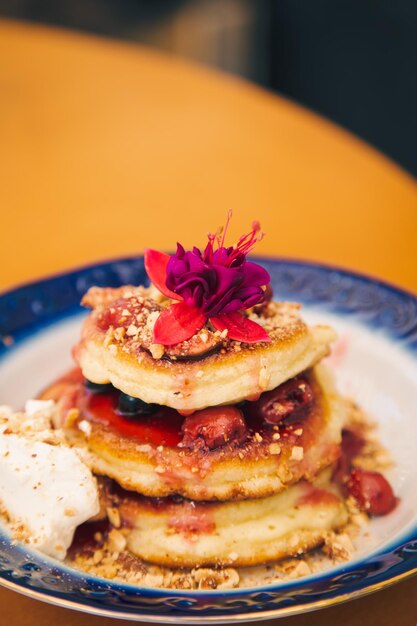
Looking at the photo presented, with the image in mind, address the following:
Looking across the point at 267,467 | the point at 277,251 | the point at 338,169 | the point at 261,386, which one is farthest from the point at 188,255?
the point at 338,169

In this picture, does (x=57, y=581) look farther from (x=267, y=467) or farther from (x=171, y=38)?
(x=171, y=38)

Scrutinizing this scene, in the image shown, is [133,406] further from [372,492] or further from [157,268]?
[372,492]

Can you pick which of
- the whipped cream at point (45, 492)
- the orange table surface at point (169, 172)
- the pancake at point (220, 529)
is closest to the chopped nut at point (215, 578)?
the pancake at point (220, 529)

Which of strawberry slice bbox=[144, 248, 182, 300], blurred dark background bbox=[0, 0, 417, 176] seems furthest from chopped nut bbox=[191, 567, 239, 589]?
blurred dark background bbox=[0, 0, 417, 176]

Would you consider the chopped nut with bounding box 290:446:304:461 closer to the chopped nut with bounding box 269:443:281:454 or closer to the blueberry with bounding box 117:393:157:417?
the chopped nut with bounding box 269:443:281:454

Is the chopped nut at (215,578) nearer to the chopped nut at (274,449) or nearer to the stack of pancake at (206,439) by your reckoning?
the stack of pancake at (206,439)

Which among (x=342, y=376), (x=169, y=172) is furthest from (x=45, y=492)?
(x=169, y=172)
